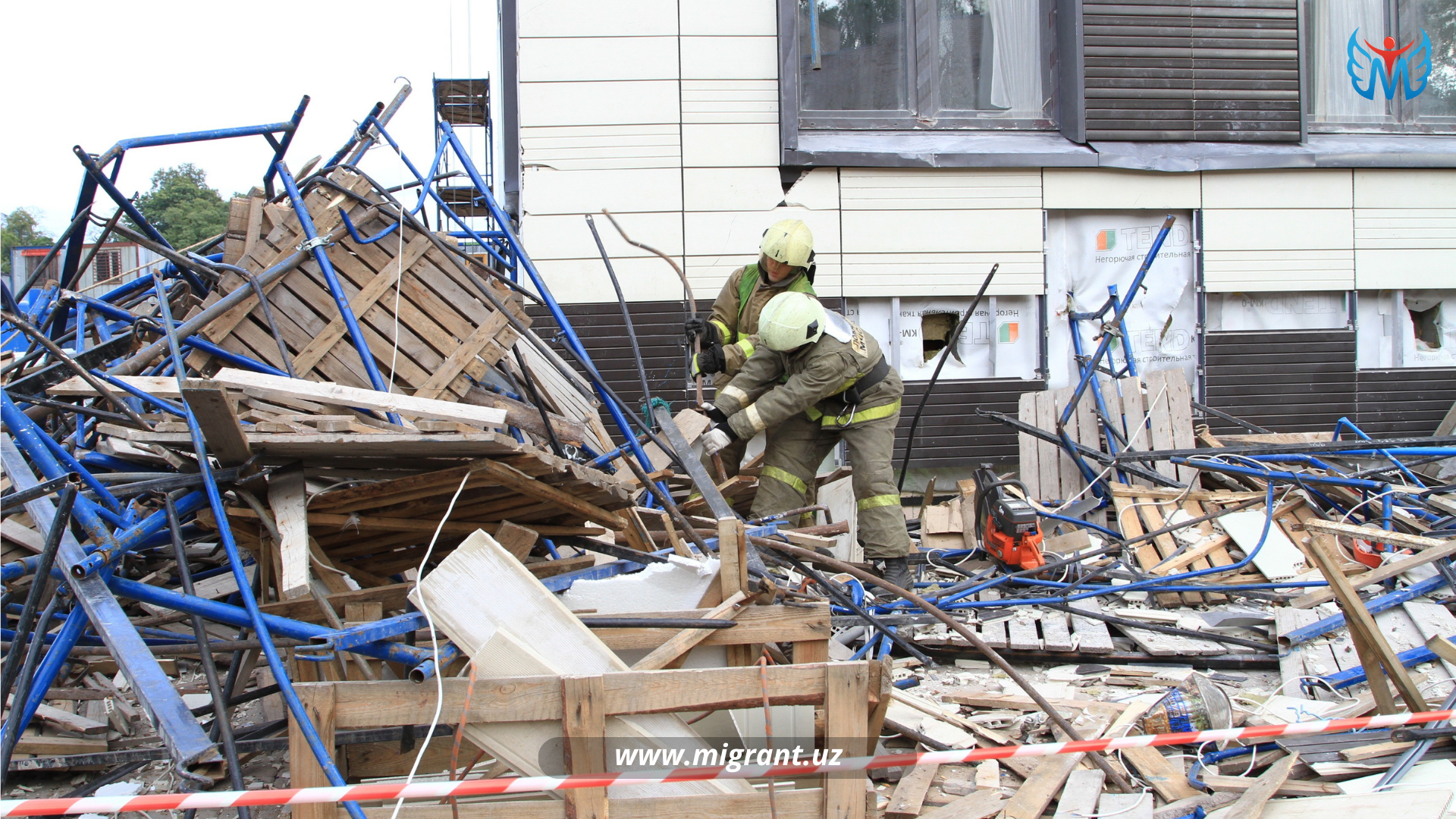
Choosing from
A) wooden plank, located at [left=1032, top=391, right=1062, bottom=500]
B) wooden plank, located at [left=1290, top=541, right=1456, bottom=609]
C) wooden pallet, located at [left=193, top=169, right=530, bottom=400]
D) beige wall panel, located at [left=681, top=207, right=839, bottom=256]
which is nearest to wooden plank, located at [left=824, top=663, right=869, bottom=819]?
wooden pallet, located at [left=193, top=169, right=530, bottom=400]

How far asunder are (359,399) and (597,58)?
454 cm

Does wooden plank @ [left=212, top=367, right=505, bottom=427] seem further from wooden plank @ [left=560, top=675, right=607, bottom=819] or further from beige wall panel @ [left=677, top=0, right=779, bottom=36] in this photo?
beige wall panel @ [left=677, top=0, right=779, bottom=36]

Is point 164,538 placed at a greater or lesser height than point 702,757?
greater

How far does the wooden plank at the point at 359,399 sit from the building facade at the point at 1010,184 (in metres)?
3.79

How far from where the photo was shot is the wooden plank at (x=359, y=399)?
10.5 ft

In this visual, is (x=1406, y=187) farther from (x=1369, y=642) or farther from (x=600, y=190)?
(x=600, y=190)

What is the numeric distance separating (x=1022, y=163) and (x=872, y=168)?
1.17 metres

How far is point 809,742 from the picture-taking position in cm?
303

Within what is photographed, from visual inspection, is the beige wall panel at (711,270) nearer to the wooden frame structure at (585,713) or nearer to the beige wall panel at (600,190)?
the beige wall panel at (600,190)

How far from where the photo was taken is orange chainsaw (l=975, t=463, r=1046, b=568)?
5273 mm

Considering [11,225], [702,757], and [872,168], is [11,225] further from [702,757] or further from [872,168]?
[702,757]

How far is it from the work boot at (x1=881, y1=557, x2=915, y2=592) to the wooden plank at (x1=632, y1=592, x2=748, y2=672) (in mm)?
2436

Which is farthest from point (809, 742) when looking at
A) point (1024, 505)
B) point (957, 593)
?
point (1024, 505)

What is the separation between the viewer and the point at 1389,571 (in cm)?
461
